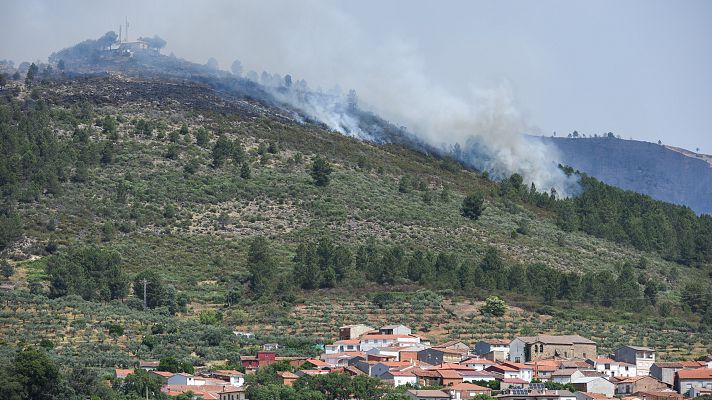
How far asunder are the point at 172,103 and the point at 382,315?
50.7m

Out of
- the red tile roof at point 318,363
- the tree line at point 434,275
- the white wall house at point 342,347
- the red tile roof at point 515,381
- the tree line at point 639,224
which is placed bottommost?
the red tile roof at point 515,381

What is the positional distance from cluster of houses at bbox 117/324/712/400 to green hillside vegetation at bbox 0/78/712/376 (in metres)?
4.90

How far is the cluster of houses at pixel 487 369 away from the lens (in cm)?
8969

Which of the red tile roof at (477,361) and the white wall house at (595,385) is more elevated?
the red tile roof at (477,361)

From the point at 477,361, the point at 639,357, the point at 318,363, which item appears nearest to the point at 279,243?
the point at 318,363

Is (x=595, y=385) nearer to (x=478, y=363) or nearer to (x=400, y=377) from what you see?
(x=478, y=363)

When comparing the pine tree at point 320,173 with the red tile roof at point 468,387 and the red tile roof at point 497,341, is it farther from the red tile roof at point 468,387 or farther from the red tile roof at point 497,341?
the red tile roof at point 468,387

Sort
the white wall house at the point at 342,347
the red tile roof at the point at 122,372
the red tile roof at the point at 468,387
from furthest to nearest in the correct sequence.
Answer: the white wall house at the point at 342,347 → the red tile roof at the point at 468,387 → the red tile roof at the point at 122,372

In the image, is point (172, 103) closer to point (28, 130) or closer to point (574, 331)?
point (28, 130)

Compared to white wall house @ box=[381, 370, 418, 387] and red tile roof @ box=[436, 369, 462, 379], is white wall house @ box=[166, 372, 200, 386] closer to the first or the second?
white wall house @ box=[381, 370, 418, 387]

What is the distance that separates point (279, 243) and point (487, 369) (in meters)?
38.7

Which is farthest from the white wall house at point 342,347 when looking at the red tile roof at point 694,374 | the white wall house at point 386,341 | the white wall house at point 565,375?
the red tile roof at point 694,374

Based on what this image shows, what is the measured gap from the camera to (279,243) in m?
133

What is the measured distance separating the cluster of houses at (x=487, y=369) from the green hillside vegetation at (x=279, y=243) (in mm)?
4895
